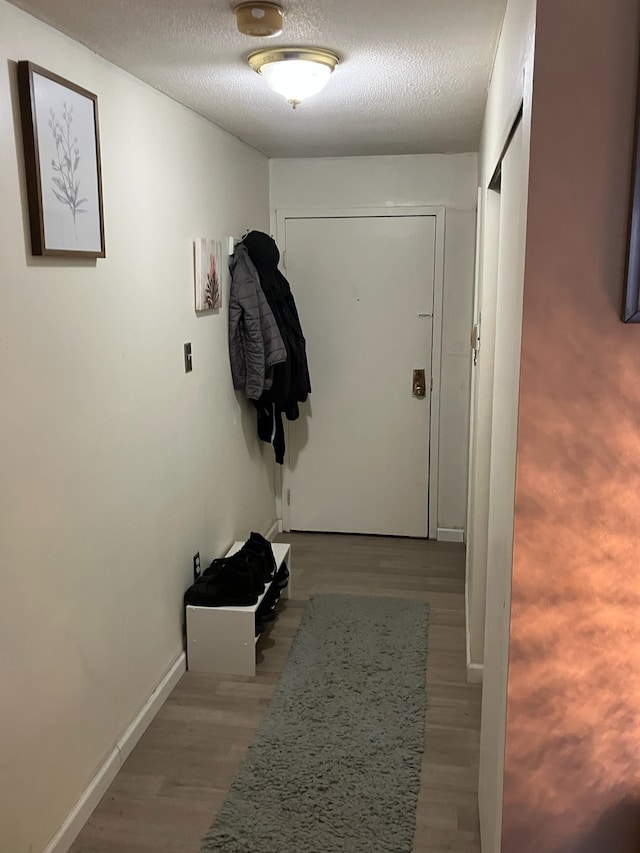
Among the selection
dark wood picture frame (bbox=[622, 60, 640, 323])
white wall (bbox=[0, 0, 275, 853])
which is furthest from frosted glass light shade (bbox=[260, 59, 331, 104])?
dark wood picture frame (bbox=[622, 60, 640, 323])

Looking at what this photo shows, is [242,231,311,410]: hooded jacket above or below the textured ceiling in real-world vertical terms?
below

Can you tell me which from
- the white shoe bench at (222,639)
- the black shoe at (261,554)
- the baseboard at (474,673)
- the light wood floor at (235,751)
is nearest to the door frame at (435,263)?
the light wood floor at (235,751)

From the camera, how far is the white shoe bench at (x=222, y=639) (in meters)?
2.96

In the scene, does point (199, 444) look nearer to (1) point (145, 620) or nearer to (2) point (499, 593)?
(1) point (145, 620)

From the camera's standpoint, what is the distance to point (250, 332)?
11.7 feet

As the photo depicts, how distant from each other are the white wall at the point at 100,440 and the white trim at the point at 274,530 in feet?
3.36

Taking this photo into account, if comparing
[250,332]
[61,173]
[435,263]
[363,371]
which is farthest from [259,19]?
[363,371]

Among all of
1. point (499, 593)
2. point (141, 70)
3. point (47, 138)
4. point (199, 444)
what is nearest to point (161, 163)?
point (141, 70)

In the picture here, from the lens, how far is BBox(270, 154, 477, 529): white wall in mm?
4094

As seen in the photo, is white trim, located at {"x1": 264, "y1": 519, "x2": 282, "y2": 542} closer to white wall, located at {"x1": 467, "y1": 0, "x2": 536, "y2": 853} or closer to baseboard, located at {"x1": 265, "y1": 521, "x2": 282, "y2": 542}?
baseboard, located at {"x1": 265, "y1": 521, "x2": 282, "y2": 542}

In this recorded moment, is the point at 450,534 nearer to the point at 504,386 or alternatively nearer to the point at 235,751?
the point at 235,751

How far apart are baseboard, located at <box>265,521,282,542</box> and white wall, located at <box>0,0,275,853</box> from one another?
1029 mm

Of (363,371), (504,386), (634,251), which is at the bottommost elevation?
(363,371)

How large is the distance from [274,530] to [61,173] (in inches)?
114
